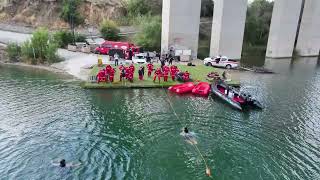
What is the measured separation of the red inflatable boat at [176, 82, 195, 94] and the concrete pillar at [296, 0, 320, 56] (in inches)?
1252

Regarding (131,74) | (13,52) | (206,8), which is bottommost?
(131,74)

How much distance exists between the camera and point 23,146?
17562 millimetres

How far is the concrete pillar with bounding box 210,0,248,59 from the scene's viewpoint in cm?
4062

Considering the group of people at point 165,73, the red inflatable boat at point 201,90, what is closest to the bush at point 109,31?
the group of people at point 165,73

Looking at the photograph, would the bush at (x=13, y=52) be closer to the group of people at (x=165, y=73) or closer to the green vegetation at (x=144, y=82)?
the green vegetation at (x=144, y=82)

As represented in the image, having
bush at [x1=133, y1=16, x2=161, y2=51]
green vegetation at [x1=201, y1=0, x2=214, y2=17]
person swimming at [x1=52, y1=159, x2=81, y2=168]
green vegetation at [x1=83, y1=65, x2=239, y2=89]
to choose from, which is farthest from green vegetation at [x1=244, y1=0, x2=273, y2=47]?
person swimming at [x1=52, y1=159, x2=81, y2=168]

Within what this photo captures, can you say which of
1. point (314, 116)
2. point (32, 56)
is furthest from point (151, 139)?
point (32, 56)

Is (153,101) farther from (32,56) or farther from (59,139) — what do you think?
(32,56)

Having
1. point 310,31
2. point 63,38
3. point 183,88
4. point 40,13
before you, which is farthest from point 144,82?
point 40,13

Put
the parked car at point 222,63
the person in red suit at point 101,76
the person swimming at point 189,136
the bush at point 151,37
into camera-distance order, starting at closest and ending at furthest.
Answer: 1. the person swimming at point 189,136
2. the person in red suit at point 101,76
3. the parked car at point 222,63
4. the bush at point 151,37

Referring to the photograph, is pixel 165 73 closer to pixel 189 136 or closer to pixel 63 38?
pixel 189 136

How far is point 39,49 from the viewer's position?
123ft

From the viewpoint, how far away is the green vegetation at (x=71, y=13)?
177 ft

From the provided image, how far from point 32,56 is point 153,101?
19.5m
